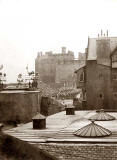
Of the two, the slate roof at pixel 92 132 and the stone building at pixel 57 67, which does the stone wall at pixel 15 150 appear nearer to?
the slate roof at pixel 92 132

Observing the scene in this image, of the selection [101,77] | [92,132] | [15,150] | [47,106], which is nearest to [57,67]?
[101,77]

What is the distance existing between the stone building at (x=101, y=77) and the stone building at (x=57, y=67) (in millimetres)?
34276

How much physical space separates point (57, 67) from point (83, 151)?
6642 cm

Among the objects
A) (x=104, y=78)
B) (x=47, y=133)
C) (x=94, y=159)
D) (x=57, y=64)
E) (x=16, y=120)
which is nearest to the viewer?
(x=94, y=159)

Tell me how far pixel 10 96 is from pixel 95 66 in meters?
15.7

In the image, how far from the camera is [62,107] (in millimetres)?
43000

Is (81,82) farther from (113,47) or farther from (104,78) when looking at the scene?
(113,47)

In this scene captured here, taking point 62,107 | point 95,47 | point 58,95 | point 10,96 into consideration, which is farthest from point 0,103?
point 58,95

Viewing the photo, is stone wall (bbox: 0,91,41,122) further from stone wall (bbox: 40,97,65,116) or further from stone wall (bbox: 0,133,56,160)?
stone wall (bbox: 0,133,56,160)

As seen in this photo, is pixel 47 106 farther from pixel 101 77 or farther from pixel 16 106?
pixel 101 77

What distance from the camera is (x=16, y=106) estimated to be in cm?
3209

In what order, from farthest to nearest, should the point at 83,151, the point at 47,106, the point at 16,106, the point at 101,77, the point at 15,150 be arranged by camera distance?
the point at 101,77
the point at 47,106
the point at 16,106
the point at 83,151
the point at 15,150

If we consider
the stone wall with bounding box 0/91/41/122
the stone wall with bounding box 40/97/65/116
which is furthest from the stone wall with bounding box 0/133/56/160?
the stone wall with bounding box 40/97/65/116

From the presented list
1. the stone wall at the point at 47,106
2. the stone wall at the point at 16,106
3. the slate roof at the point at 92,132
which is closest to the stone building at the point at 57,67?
the stone wall at the point at 47,106
